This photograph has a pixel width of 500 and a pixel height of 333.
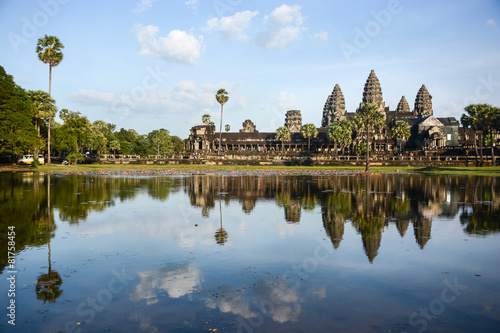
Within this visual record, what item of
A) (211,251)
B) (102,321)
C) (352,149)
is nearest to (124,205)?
(211,251)

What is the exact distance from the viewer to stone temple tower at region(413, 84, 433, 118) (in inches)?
5541

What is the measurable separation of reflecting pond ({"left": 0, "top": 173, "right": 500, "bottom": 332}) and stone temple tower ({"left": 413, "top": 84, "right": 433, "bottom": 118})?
13506 centimetres

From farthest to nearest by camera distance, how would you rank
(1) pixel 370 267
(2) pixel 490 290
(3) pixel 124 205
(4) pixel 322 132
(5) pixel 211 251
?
(4) pixel 322 132, (3) pixel 124 205, (5) pixel 211 251, (1) pixel 370 267, (2) pixel 490 290

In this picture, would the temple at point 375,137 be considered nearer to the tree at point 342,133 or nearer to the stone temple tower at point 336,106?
the stone temple tower at point 336,106

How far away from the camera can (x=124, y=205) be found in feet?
66.1

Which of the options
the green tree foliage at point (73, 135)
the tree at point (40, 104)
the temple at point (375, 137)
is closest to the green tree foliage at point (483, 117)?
the temple at point (375, 137)

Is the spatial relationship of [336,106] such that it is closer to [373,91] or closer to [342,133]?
[373,91]

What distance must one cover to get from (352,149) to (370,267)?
356 feet

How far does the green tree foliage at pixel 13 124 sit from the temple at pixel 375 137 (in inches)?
2606

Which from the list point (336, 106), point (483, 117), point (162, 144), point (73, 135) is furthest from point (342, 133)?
point (162, 144)

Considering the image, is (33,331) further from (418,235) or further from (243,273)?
(418,235)

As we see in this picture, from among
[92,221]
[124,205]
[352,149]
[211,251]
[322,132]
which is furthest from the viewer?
[322,132]

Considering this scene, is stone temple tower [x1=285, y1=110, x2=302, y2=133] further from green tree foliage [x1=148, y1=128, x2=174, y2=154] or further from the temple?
green tree foliage [x1=148, y1=128, x2=174, y2=154]

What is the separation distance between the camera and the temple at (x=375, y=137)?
360 feet
